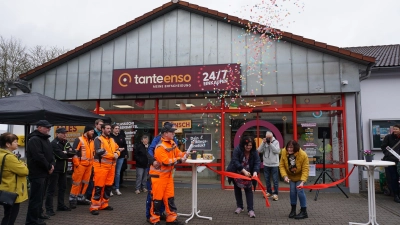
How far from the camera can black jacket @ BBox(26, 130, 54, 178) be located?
16.5 feet

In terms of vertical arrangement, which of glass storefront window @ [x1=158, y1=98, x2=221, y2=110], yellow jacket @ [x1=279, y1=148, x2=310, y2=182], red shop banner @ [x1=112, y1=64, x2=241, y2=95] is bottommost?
yellow jacket @ [x1=279, y1=148, x2=310, y2=182]

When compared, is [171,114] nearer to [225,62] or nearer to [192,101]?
[192,101]

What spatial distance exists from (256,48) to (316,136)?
3.16 m

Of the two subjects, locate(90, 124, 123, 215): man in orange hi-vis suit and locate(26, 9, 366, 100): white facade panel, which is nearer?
locate(90, 124, 123, 215): man in orange hi-vis suit

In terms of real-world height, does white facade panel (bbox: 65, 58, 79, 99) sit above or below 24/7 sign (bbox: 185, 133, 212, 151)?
above

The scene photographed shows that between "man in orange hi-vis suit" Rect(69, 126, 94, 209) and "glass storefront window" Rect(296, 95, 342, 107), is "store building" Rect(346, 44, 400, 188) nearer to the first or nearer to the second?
"glass storefront window" Rect(296, 95, 342, 107)

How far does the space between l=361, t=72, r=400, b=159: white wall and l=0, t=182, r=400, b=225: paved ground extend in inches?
92.5

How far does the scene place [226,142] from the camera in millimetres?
9180

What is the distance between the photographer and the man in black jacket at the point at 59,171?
590cm

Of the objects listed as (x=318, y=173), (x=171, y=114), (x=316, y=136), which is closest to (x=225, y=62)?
(x=171, y=114)

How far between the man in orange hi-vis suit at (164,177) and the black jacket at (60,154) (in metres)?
2.31

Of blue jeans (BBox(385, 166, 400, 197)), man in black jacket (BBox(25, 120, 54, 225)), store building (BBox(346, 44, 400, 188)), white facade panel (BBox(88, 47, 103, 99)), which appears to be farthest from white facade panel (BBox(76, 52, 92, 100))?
blue jeans (BBox(385, 166, 400, 197))

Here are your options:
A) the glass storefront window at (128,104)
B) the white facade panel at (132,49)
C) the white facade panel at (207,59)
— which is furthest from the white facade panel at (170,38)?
the glass storefront window at (128,104)

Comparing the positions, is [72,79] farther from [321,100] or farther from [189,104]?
[321,100]
